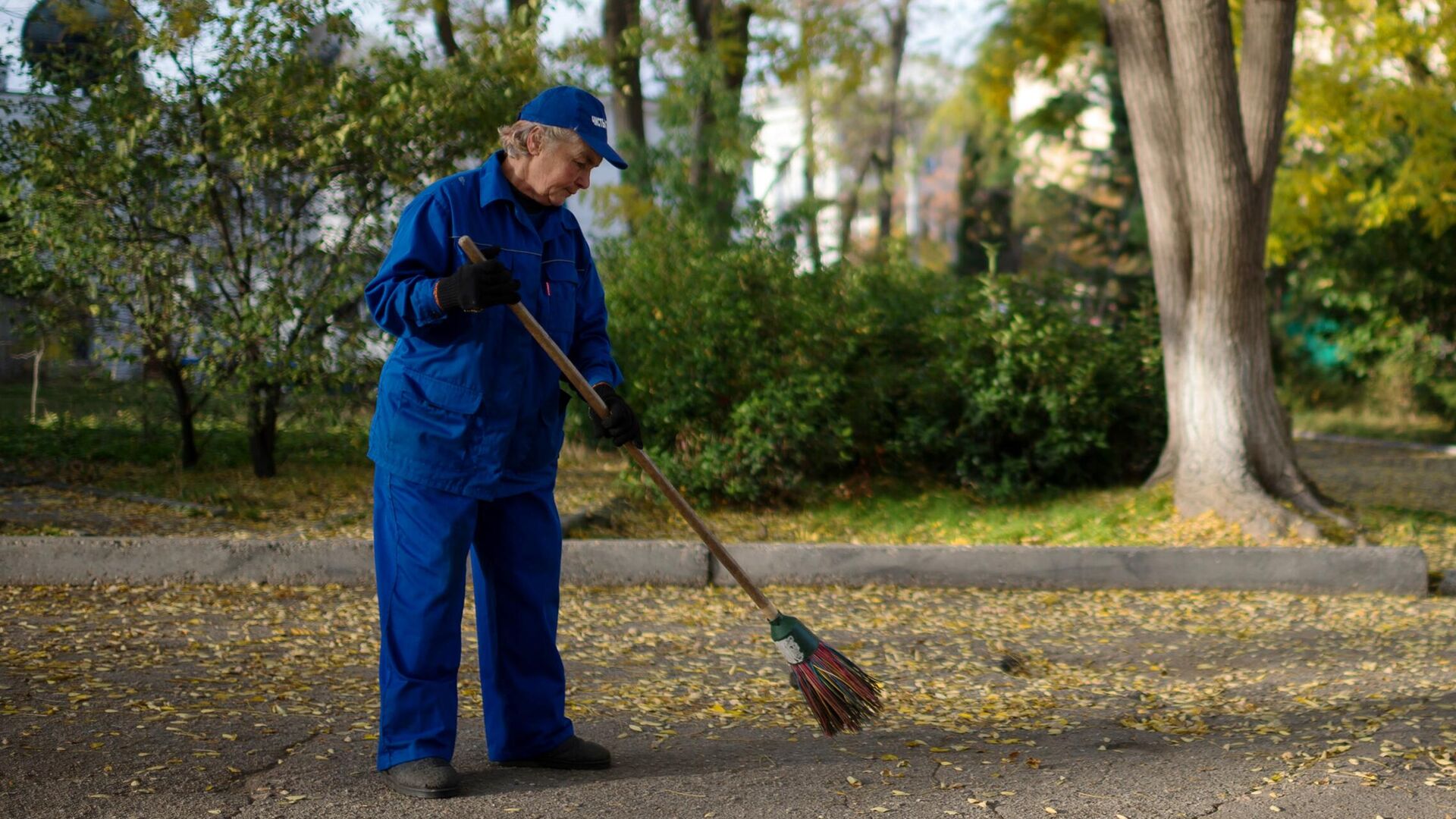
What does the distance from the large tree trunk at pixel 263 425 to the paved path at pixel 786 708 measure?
3.19 metres

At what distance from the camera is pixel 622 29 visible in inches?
545

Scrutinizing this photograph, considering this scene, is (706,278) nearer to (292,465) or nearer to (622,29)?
(292,465)

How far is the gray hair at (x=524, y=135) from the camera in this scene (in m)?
3.93

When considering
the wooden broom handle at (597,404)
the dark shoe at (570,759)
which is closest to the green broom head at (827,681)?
the wooden broom handle at (597,404)

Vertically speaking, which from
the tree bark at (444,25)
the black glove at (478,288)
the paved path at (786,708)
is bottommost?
the paved path at (786,708)

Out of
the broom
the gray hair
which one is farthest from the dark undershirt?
the broom

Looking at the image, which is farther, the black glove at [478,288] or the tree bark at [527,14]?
the tree bark at [527,14]

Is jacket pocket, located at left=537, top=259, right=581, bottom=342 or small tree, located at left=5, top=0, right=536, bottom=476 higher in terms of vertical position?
small tree, located at left=5, top=0, right=536, bottom=476

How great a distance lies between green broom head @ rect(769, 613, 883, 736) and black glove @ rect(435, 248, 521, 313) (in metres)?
1.40

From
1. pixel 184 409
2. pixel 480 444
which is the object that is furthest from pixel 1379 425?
pixel 480 444

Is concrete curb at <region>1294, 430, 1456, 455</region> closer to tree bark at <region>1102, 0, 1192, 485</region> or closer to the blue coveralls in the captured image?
tree bark at <region>1102, 0, 1192, 485</region>

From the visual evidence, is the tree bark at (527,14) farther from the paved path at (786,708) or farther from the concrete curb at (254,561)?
the paved path at (786,708)

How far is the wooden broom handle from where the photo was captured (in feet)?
12.5

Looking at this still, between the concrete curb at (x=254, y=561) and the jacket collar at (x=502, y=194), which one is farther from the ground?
the jacket collar at (x=502, y=194)
